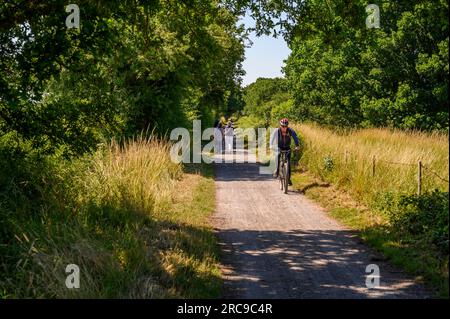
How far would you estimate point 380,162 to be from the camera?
10.7 metres

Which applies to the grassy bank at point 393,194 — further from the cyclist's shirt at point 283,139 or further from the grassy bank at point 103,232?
the grassy bank at point 103,232

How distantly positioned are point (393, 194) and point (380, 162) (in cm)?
164

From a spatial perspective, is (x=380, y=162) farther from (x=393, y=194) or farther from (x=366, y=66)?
(x=366, y=66)

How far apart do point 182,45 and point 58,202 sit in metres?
10.9

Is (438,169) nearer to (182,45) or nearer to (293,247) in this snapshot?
(293,247)

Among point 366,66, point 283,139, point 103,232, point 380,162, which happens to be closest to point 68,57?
point 103,232

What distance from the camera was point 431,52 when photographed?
2402 centimetres

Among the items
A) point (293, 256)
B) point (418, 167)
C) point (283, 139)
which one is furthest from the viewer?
point (283, 139)

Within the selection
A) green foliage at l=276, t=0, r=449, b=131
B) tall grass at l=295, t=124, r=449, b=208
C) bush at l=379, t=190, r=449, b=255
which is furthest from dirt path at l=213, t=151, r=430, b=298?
green foliage at l=276, t=0, r=449, b=131

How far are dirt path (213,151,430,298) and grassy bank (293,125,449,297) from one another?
0.36m

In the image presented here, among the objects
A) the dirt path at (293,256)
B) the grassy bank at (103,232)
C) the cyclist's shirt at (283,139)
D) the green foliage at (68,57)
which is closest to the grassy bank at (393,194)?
the dirt path at (293,256)

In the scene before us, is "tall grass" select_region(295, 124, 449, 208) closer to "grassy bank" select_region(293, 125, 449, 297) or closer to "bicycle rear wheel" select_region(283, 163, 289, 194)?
"grassy bank" select_region(293, 125, 449, 297)

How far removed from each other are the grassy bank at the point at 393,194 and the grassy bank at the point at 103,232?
295 cm

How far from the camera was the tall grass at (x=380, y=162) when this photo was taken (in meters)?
7.71
